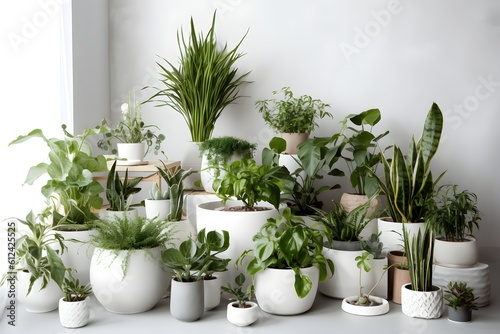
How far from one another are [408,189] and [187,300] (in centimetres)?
134

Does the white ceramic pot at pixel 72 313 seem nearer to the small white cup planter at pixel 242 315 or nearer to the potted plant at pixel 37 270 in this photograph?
the potted plant at pixel 37 270

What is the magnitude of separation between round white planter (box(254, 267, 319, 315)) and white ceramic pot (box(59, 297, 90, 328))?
0.74 m

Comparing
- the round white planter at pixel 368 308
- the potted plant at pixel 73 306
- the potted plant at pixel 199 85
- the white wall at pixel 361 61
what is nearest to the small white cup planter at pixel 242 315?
the round white planter at pixel 368 308

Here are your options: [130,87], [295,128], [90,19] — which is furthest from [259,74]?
[90,19]

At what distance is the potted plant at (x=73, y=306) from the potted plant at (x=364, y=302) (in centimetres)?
114

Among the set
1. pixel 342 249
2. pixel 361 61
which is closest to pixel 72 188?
pixel 342 249

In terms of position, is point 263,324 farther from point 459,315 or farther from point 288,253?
point 459,315

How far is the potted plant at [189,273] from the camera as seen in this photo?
7.46 ft

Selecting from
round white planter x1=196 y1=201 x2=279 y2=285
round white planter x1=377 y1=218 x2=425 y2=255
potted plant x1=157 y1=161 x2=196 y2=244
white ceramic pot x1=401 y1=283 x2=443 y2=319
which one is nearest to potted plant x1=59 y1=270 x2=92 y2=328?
potted plant x1=157 y1=161 x2=196 y2=244

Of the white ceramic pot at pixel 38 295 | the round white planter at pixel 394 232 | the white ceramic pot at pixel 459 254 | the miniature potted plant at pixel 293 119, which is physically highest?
the miniature potted plant at pixel 293 119

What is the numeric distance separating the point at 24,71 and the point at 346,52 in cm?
224

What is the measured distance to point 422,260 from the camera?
2342 millimetres

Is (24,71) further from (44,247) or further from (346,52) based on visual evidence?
(346,52)

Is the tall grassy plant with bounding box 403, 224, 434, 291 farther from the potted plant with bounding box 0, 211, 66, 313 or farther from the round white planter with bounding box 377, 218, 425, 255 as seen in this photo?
the potted plant with bounding box 0, 211, 66, 313
